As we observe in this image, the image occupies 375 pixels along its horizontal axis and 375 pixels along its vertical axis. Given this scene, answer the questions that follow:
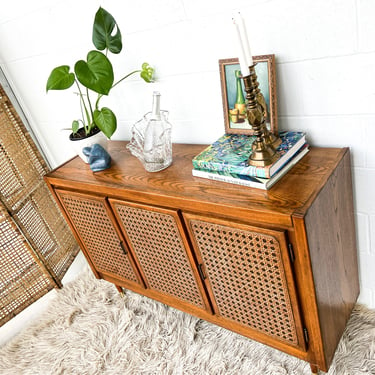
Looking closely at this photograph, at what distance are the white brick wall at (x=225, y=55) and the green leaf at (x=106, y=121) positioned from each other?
0.24m

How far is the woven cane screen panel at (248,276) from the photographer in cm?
100

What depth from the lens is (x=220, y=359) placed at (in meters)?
1.40

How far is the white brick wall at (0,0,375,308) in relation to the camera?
98cm

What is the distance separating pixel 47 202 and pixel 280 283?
1.46 metres

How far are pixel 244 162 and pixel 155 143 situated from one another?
1.27 feet

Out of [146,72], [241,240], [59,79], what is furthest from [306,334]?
[59,79]

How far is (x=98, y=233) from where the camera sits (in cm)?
152

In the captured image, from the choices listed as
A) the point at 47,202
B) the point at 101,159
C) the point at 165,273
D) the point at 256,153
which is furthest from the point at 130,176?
the point at 47,202

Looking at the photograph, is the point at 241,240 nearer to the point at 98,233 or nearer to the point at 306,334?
the point at 306,334

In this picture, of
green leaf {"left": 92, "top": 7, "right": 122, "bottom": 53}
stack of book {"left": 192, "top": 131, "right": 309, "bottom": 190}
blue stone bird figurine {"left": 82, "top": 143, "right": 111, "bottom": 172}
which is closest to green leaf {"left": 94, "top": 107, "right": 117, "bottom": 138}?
blue stone bird figurine {"left": 82, "top": 143, "right": 111, "bottom": 172}

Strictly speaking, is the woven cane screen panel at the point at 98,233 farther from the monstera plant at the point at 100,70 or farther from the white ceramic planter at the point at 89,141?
the monstera plant at the point at 100,70

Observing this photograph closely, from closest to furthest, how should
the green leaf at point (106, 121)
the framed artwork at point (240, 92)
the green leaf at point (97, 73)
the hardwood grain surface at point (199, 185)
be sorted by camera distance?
1. the hardwood grain surface at point (199, 185)
2. the framed artwork at point (240, 92)
3. the green leaf at point (97, 73)
4. the green leaf at point (106, 121)

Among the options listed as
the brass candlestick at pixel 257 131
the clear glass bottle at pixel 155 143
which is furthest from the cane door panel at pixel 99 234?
the brass candlestick at pixel 257 131

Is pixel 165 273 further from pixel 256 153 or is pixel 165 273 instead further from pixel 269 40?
pixel 269 40
